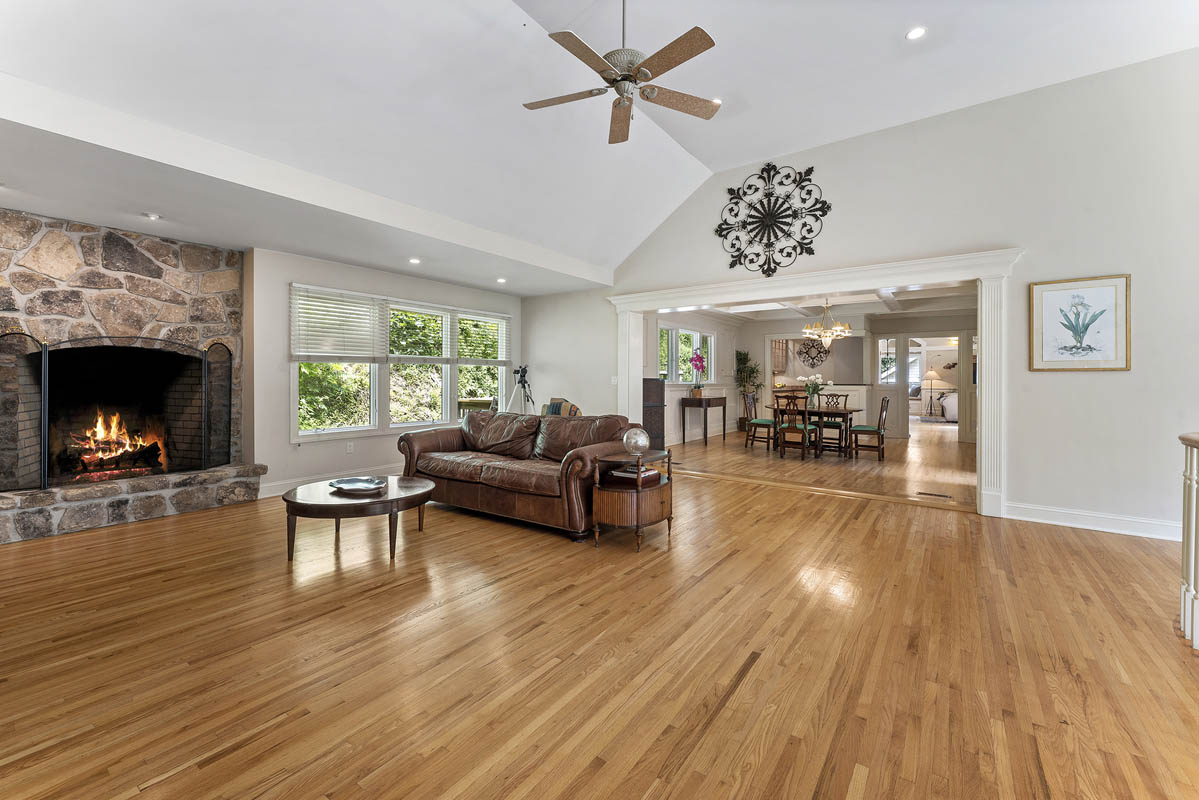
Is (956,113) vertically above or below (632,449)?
above

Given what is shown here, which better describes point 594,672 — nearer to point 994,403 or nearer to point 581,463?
point 581,463

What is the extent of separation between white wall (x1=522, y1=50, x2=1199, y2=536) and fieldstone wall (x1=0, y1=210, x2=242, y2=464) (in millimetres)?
6572

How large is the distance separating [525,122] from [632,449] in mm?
2779

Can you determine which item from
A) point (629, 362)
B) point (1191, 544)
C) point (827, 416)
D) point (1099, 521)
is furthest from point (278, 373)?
point (1099, 521)

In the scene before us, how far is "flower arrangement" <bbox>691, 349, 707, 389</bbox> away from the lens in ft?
31.1

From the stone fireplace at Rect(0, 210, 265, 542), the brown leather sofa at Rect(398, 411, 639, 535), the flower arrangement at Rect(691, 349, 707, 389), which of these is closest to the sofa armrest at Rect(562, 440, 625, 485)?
the brown leather sofa at Rect(398, 411, 639, 535)

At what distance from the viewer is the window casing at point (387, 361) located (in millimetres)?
5680

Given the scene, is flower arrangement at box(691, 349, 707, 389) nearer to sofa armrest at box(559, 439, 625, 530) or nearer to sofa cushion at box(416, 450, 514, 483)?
sofa cushion at box(416, 450, 514, 483)

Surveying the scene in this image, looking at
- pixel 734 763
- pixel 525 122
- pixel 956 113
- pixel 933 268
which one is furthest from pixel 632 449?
pixel 956 113

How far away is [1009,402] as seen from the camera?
15.0ft

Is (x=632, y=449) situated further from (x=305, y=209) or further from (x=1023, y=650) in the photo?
(x=305, y=209)

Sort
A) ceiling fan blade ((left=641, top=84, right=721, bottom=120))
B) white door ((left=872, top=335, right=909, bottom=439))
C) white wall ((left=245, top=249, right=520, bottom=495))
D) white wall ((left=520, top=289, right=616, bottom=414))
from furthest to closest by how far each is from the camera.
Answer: white door ((left=872, top=335, right=909, bottom=439))
white wall ((left=520, top=289, right=616, bottom=414))
white wall ((left=245, top=249, right=520, bottom=495))
ceiling fan blade ((left=641, top=84, right=721, bottom=120))

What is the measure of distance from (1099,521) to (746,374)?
714 centimetres

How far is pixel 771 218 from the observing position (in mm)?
5770
